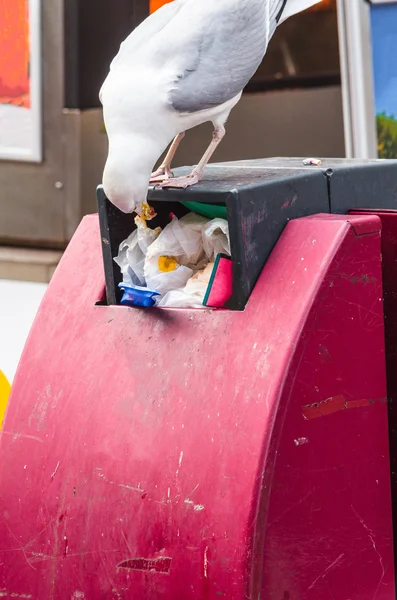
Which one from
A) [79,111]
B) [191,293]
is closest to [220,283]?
[191,293]

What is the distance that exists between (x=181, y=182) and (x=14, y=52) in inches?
150

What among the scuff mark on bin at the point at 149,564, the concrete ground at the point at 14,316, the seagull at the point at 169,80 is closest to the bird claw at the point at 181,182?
the seagull at the point at 169,80

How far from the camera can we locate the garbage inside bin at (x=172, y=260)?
170cm

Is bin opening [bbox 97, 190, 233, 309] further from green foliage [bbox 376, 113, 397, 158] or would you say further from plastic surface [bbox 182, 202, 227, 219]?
green foliage [bbox 376, 113, 397, 158]

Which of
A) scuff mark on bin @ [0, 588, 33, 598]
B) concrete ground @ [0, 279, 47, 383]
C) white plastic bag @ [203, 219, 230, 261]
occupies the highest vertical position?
white plastic bag @ [203, 219, 230, 261]

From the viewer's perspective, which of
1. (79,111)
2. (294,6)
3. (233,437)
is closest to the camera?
(233,437)

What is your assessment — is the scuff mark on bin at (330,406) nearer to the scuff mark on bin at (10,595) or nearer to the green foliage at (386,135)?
the scuff mark on bin at (10,595)

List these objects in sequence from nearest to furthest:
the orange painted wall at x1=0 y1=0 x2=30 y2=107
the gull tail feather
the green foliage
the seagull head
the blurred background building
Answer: the seagull head < the gull tail feather < the green foliage < the blurred background building < the orange painted wall at x1=0 y1=0 x2=30 y2=107

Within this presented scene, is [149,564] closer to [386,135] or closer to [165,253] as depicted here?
[165,253]

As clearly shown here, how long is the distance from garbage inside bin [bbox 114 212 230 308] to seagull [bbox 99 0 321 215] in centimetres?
7

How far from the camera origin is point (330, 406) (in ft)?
5.03

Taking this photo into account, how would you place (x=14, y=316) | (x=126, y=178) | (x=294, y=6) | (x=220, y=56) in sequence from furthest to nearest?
(x=14, y=316), (x=294, y=6), (x=220, y=56), (x=126, y=178)

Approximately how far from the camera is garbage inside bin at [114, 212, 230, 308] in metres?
1.70

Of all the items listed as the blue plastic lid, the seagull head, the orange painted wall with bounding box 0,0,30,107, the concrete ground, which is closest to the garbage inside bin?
the blue plastic lid
